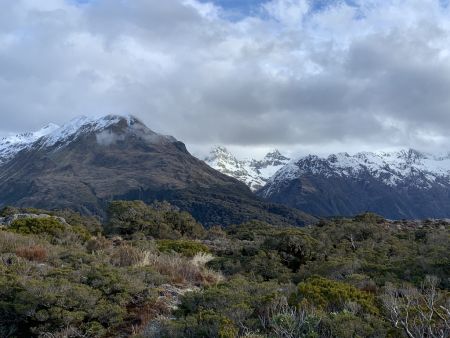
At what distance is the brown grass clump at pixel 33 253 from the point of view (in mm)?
14781

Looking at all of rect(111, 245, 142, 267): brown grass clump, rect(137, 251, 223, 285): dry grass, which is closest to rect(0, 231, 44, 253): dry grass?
rect(111, 245, 142, 267): brown grass clump

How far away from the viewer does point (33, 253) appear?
15086 mm

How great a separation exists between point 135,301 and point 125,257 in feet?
15.1

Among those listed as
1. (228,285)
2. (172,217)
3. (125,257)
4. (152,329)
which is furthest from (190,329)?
(172,217)

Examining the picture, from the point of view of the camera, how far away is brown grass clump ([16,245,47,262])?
1478 centimetres

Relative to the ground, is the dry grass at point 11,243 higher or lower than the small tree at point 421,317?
higher

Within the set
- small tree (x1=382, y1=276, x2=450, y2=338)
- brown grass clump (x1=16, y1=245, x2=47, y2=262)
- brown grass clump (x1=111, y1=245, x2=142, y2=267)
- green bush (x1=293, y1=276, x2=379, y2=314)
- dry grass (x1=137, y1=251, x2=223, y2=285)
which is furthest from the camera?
brown grass clump (x1=111, y1=245, x2=142, y2=267)

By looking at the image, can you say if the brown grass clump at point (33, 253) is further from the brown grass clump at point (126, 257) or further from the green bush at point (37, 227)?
the green bush at point (37, 227)

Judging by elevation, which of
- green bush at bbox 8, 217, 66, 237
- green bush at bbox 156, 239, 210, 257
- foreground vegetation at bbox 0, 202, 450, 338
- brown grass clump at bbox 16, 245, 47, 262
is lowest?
foreground vegetation at bbox 0, 202, 450, 338

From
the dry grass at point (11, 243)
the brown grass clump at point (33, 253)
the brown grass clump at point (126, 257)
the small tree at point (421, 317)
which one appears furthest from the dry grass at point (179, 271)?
the small tree at point (421, 317)

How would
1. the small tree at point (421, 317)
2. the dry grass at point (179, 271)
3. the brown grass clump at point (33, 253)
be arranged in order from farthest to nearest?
1. the brown grass clump at point (33, 253)
2. the dry grass at point (179, 271)
3. the small tree at point (421, 317)

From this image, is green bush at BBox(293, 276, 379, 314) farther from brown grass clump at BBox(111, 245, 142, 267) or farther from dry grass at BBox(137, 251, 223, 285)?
brown grass clump at BBox(111, 245, 142, 267)

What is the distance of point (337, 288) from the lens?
1063 cm

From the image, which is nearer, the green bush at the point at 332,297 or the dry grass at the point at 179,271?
the green bush at the point at 332,297
